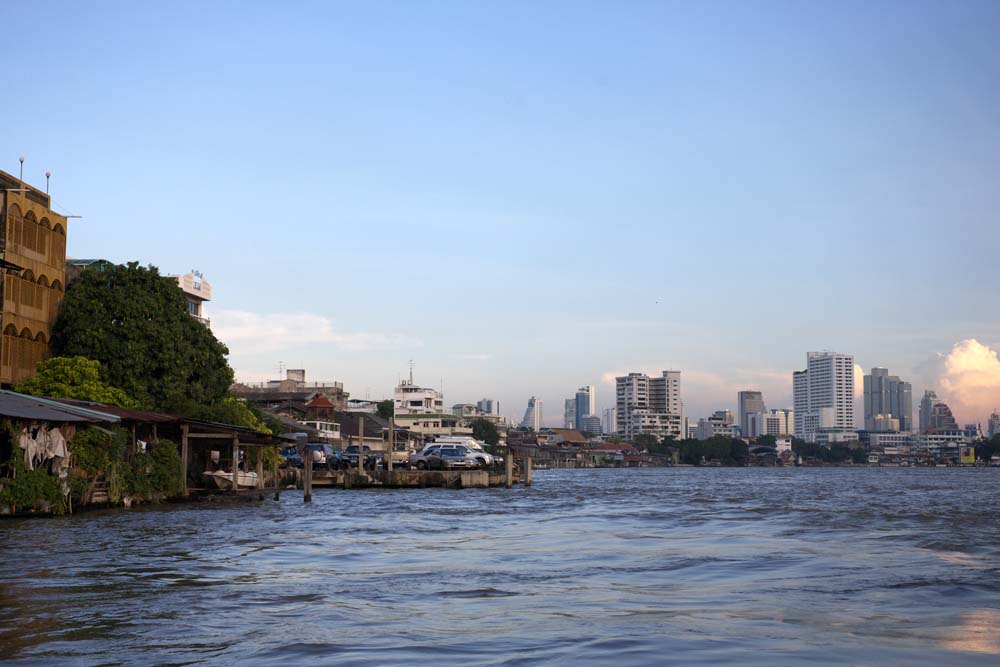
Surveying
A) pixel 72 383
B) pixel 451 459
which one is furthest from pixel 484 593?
pixel 451 459

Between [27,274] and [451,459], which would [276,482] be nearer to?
[27,274]

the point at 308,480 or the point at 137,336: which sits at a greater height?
the point at 137,336

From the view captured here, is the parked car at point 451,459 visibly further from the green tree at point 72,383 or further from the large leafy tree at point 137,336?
the green tree at point 72,383

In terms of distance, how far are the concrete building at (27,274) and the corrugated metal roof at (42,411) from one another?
35.7ft

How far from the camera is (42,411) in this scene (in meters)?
32.0

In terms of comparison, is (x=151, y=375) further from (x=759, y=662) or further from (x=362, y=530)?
(x=759, y=662)

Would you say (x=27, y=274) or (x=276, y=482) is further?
(x=276, y=482)

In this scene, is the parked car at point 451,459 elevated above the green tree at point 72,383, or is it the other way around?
the green tree at point 72,383

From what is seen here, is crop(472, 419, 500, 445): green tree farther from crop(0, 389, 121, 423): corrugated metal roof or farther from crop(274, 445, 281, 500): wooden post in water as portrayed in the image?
crop(0, 389, 121, 423): corrugated metal roof

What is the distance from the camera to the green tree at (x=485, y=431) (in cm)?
17125

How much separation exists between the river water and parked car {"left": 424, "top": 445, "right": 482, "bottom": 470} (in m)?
30.3

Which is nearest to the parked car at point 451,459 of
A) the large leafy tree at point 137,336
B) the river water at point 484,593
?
the large leafy tree at point 137,336

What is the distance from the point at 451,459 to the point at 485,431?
106665 mm

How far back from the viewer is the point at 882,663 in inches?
480
